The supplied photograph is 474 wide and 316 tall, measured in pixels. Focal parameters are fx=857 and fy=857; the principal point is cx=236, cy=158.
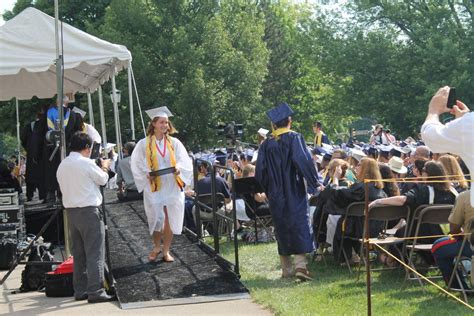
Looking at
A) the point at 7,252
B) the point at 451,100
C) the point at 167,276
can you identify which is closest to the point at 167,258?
the point at 167,276

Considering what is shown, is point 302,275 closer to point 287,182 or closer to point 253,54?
point 287,182

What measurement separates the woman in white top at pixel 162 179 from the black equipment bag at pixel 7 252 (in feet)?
9.19

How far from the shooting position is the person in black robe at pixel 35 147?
14781 mm

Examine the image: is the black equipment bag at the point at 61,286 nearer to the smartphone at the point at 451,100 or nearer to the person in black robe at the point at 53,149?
the person in black robe at the point at 53,149

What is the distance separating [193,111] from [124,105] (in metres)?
3.75

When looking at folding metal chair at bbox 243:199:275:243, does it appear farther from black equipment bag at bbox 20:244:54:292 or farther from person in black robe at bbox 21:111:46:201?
person in black robe at bbox 21:111:46:201

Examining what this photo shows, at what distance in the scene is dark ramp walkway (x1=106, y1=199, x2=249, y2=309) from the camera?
899 cm

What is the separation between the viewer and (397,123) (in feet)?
152

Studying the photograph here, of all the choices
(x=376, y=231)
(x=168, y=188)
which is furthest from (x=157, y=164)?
(x=376, y=231)

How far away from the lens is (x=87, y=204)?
9203mm

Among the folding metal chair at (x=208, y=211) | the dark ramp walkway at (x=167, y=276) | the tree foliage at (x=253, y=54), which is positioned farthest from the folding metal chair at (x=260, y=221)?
the tree foliage at (x=253, y=54)

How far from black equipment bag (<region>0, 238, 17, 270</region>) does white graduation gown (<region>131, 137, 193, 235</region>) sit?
285 centimetres

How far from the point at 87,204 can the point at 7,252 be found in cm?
398

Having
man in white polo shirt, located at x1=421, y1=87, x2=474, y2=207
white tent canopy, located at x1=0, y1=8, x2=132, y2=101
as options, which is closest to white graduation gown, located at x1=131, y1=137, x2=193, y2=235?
white tent canopy, located at x1=0, y1=8, x2=132, y2=101
